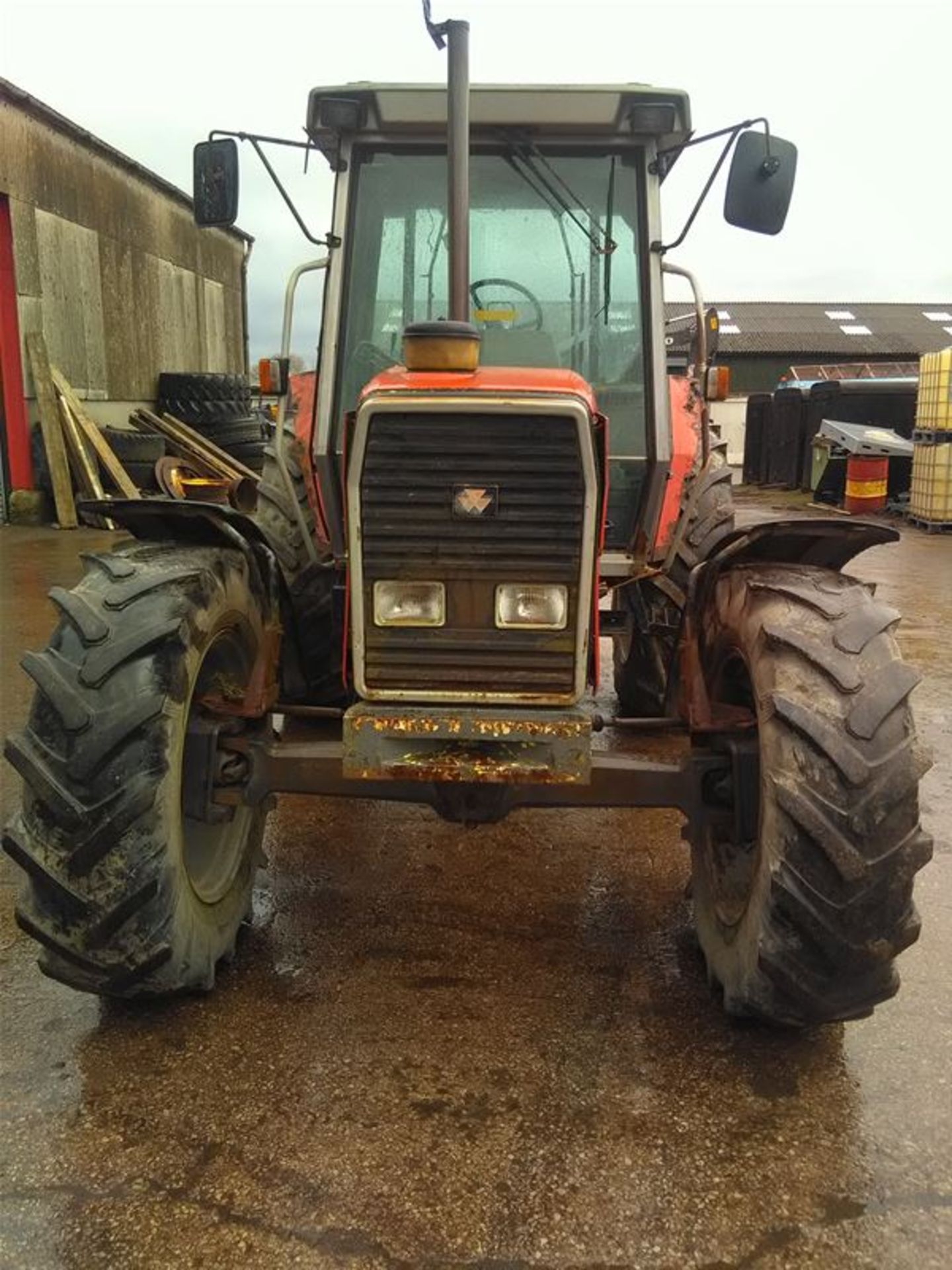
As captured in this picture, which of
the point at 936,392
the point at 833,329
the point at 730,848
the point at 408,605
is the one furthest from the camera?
the point at 833,329

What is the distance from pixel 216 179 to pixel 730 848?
2.84 m

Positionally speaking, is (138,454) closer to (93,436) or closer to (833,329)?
(93,436)

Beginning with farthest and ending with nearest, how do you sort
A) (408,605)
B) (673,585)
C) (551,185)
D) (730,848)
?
(673,585) < (551,185) < (730,848) < (408,605)

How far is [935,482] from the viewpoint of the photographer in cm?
1405

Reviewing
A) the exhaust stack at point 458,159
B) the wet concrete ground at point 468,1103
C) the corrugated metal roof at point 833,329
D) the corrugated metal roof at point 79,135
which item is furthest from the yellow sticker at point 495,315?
the corrugated metal roof at point 833,329

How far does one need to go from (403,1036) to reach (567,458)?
1.54 m

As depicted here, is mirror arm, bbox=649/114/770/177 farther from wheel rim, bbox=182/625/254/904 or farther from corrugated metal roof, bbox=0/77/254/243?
corrugated metal roof, bbox=0/77/254/243

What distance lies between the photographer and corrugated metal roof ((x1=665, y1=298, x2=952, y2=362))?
31.9 m

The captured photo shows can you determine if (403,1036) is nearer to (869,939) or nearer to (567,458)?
(869,939)

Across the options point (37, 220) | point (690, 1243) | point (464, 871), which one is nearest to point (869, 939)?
point (690, 1243)

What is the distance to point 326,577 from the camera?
A: 13.5 feet

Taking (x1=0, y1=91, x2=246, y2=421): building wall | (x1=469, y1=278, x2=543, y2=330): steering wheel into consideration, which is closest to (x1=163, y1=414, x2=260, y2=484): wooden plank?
(x1=0, y1=91, x2=246, y2=421): building wall

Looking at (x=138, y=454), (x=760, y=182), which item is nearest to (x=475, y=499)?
(x=760, y=182)

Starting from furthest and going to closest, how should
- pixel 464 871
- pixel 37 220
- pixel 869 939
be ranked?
pixel 37 220 < pixel 464 871 < pixel 869 939
